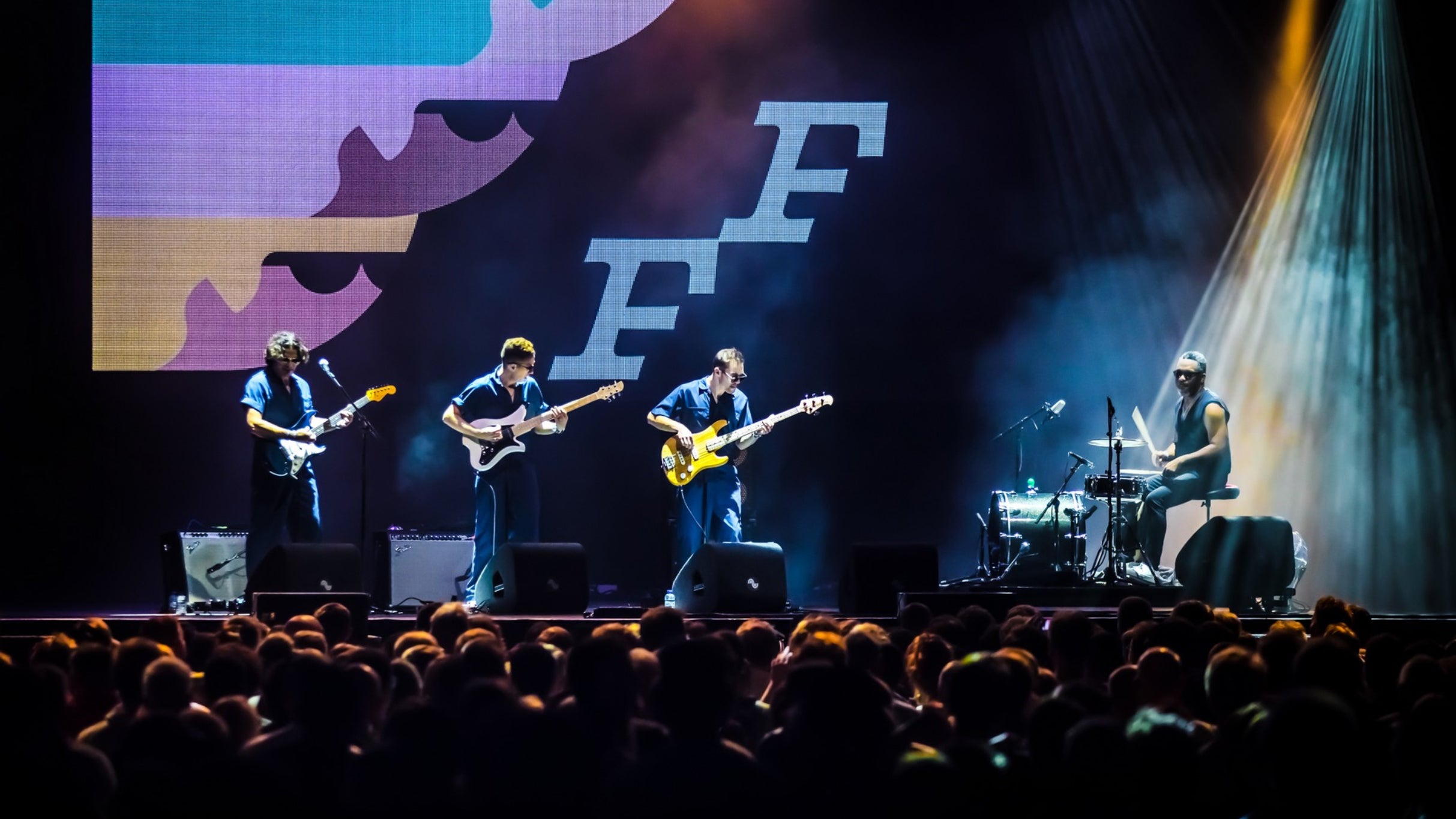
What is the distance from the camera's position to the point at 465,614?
5.48 meters

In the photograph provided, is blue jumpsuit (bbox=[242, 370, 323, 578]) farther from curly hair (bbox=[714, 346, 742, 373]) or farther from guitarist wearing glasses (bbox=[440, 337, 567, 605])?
curly hair (bbox=[714, 346, 742, 373])

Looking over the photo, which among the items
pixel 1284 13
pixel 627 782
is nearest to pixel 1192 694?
pixel 627 782

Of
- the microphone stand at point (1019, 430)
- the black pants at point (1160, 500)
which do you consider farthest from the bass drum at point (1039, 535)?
the microphone stand at point (1019, 430)

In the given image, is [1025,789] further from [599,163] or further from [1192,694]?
[599,163]

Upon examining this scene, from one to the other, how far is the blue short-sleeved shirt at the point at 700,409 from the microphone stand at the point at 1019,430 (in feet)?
6.98

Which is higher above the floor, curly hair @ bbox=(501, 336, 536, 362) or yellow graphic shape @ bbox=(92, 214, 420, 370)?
yellow graphic shape @ bbox=(92, 214, 420, 370)

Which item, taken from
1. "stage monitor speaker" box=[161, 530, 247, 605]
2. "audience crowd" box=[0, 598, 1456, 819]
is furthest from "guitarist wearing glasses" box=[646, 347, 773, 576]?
"audience crowd" box=[0, 598, 1456, 819]

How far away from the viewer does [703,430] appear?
10273 mm

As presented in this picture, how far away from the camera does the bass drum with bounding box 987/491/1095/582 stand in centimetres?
1004

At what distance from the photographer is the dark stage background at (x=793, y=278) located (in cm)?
1088

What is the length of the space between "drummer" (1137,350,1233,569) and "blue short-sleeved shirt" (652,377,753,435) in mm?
2863

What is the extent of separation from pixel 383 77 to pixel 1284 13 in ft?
23.2

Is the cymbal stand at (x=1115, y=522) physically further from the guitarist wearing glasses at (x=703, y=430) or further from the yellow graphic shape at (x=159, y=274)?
the yellow graphic shape at (x=159, y=274)

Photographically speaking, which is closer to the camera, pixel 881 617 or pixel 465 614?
pixel 465 614
